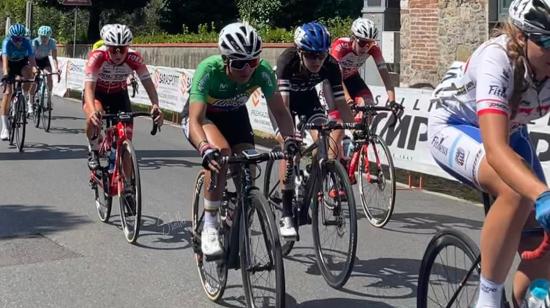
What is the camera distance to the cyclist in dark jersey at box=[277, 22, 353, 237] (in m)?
6.47

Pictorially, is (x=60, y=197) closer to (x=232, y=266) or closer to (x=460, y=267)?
(x=232, y=266)

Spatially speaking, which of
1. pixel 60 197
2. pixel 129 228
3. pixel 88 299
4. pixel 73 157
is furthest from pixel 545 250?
pixel 73 157

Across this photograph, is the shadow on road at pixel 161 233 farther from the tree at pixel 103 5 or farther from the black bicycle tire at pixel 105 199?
the tree at pixel 103 5

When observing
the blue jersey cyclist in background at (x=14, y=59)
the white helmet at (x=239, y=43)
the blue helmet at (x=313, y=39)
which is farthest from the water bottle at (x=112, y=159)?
the blue jersey cyclist in background at (x=14, y=59)

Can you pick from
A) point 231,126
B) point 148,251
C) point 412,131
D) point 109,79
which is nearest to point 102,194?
point 109,79

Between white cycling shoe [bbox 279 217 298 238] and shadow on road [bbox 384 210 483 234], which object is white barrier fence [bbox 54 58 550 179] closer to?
shadow on road [bbox 384 210 483 234]

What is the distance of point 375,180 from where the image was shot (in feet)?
27.1

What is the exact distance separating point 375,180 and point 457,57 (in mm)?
9802

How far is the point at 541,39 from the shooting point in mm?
3039

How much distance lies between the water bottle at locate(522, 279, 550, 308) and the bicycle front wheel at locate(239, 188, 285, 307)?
1.56m

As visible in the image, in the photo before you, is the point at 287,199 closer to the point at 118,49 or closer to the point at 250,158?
the point at 250,158

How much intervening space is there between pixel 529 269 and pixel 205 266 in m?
2.80

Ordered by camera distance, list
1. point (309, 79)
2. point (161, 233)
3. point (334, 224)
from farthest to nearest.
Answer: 1. point (161, 233)
2. point (309, 79)
3. point (334, 224)

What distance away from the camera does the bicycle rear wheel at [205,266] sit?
5.42m
